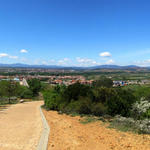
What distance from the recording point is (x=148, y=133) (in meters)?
7.83

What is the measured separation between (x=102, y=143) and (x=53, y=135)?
87.5 inches

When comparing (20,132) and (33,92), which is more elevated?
(20,132)

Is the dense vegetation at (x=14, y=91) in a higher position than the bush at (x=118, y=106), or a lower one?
lower

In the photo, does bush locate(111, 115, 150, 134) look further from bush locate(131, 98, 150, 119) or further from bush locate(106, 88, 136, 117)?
bush locate(106, 88, 136, 117)

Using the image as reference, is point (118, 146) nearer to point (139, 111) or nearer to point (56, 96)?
point (139, 111)

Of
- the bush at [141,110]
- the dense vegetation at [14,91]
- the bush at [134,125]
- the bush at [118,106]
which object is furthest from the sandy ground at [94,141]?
the dense vegetation at [14,91]

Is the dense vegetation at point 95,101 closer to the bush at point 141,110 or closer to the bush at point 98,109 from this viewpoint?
the bush at point 98,109

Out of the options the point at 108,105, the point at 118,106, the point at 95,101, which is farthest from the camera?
the point at 95,101

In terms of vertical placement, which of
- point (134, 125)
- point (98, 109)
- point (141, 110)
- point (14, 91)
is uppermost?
point (141, 110)

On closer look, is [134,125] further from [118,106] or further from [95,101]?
[95,101]

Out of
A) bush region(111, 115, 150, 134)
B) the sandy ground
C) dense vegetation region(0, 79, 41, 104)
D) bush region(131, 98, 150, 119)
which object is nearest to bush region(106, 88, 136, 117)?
bush region(131, 98, 150, 119)

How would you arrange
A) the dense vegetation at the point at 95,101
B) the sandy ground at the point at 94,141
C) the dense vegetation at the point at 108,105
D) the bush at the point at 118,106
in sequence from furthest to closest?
the dense vegetation at the point at 95,101
the bush at the point at 118,106
the dense vegetation at the point at 108,105
the sandy ground at the point at 94,141

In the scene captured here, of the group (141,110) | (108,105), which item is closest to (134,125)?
(141,110)

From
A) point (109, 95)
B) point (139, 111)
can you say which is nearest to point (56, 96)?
point (109, 95)
